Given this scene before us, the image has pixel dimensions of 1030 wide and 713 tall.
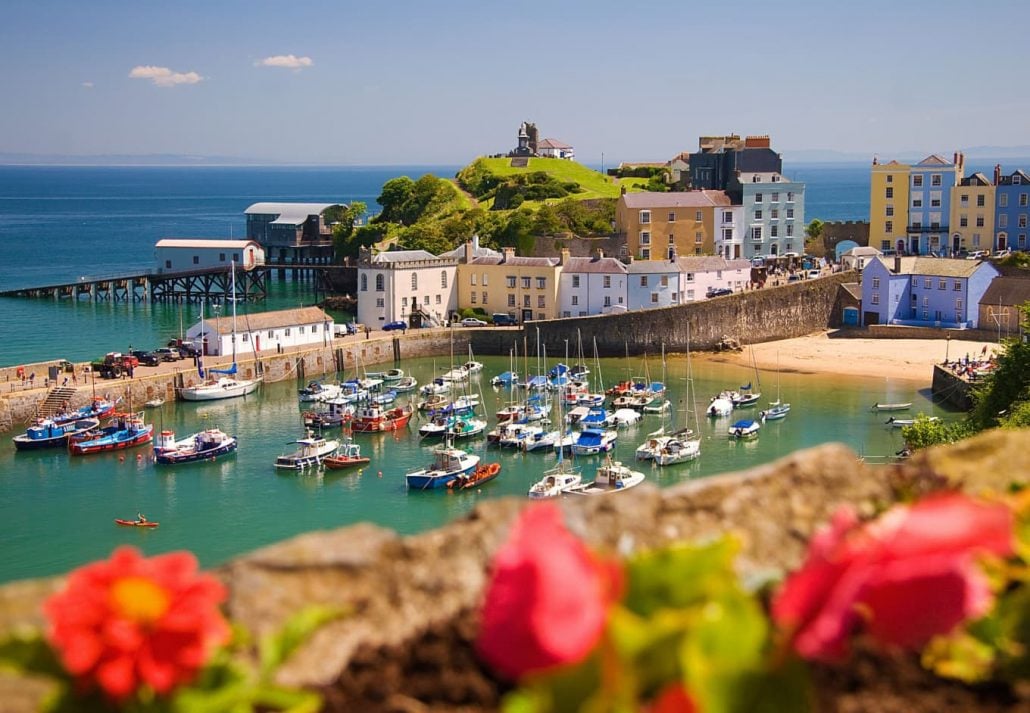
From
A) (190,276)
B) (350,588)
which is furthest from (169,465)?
(190,276)

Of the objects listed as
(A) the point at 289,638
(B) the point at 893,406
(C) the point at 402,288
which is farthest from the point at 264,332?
(A) the point at 289,638

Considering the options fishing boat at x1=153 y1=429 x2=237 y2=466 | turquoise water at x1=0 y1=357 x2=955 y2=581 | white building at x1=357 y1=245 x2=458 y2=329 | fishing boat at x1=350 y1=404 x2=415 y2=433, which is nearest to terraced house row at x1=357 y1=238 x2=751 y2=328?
white building at x1=357 y1=245 x2=458 y2=329

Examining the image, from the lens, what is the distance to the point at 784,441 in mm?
38375

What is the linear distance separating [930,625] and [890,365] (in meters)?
49.8

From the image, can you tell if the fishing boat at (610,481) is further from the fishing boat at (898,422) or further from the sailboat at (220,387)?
the sailboat at (220,387)

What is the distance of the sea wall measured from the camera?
314 centimetres

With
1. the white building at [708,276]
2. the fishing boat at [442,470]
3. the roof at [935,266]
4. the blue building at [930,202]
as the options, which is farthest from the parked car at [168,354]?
the blue building at [930,202]

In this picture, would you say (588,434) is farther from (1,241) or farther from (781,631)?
(1,241)

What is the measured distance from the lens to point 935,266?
56938 millimetres

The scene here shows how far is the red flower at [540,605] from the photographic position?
2.66 metres

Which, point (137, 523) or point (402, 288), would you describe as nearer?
point (137, 523)

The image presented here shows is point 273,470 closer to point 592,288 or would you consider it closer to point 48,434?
point 48,434

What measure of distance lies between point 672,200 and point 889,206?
12353 millimetres

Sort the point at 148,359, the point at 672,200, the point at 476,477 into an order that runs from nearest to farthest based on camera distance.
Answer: the point at 476,477 → the point at 148,359 → the point at 672,200
